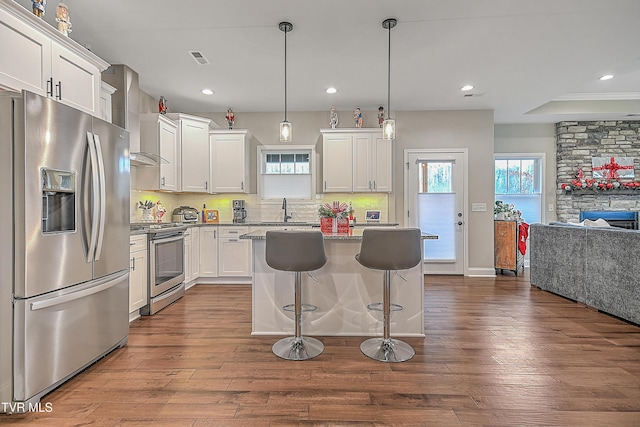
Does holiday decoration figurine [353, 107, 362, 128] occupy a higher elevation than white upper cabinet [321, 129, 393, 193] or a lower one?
higher

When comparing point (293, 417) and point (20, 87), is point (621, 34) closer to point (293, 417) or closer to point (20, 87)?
point (293, 417)

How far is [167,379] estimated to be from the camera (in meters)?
2.25

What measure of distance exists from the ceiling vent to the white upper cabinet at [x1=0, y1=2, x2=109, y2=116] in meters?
0.94

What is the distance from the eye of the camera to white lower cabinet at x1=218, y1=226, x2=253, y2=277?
16.6 ft

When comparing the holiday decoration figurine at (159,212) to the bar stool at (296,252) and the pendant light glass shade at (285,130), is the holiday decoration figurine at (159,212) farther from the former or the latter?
the bar stool at (296,252)

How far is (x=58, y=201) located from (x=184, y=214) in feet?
10.6

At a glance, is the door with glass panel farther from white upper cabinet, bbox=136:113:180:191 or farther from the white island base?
white upper cabinet, bbox=136:113:180:191

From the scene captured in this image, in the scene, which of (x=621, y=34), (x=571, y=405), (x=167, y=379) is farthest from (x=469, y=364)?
(x=621, y=34)

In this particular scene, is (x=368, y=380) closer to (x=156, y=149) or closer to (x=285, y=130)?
(x=285, y=130)

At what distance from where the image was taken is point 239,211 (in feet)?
18.2

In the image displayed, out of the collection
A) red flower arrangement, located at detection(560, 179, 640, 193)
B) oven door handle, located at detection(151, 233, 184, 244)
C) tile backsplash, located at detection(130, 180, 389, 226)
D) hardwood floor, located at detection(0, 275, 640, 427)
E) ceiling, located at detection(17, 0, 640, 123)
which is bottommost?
hardwood floor, located at detection(0, 275, 640, 427)

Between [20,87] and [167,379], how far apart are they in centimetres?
217

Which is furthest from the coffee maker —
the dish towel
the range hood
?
the dish towel

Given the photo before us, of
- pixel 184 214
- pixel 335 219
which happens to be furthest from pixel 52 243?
pixel 184 214
